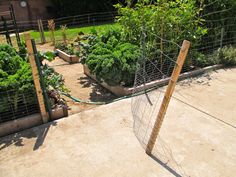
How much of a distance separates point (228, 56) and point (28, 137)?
4773 mm

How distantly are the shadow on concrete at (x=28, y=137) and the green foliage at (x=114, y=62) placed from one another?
1385mm

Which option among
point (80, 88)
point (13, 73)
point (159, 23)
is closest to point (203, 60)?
point (159, 23)

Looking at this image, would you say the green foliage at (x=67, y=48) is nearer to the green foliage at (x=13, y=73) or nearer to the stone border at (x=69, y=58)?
the stone border at (x=69, y=58)

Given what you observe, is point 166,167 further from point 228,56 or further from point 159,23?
point 228,56

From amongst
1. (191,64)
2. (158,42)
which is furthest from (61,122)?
(191,64)

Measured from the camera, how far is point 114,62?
4656 millimetres

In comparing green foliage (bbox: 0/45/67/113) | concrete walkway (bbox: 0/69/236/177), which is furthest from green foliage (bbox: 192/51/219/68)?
green foliage (bbox: 0/45/67/113)

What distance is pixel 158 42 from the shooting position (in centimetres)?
546

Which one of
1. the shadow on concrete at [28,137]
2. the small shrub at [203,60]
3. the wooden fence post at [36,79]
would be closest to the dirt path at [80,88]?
the wooden fence post at [36,79]

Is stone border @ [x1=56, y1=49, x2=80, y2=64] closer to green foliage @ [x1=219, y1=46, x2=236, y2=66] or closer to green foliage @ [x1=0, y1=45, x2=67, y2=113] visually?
green foliage @ [x1=0, y1=45, x2=67, y2=113]

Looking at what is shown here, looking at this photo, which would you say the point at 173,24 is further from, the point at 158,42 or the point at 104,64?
the point at 104,64

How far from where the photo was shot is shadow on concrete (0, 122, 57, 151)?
11.4 feet

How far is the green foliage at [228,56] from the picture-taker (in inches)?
232

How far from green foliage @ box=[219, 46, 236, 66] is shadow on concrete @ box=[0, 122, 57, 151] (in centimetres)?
427
